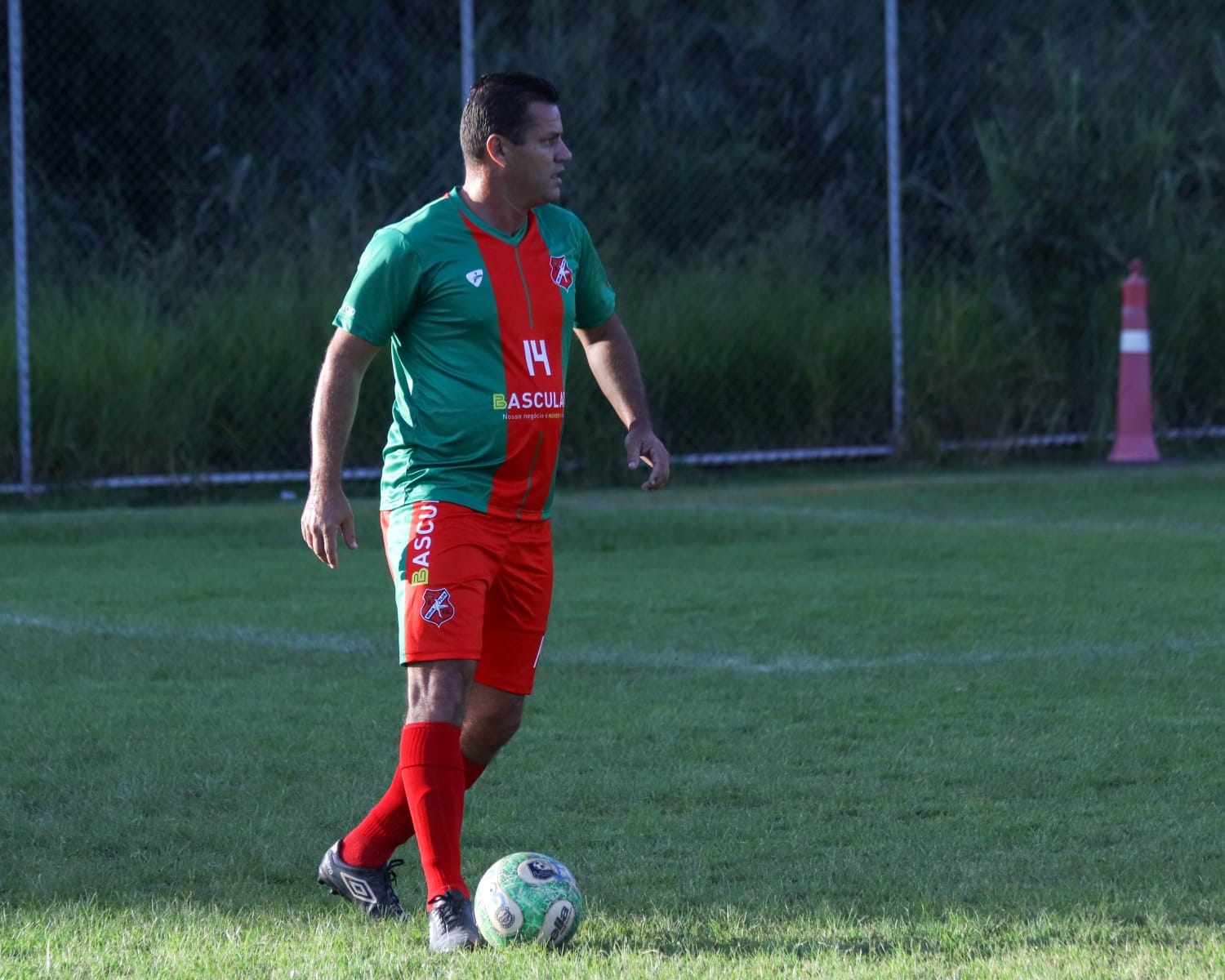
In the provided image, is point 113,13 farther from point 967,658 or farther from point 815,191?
point 967,658

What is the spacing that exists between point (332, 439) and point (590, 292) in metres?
0.85

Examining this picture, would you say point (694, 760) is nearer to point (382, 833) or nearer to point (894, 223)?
point (382, 833)

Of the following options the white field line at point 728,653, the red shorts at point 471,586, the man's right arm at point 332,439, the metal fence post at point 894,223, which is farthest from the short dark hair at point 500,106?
the metal fence post at point 894,223

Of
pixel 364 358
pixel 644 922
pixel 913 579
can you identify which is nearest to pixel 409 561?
pixel 364 358

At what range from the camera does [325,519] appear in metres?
3.91

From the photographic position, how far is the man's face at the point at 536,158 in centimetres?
409

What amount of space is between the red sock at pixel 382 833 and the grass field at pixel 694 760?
13 cm

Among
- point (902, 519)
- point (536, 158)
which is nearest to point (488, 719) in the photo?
point (536, 158)

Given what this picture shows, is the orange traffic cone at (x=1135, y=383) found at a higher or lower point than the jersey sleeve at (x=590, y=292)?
lower

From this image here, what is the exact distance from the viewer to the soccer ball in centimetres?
370

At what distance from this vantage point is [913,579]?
28.1ft

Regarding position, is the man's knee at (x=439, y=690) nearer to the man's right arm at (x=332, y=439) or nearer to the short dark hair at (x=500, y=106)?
the man's right arm at (x=332, y=439)

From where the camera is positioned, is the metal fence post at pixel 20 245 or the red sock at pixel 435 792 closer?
the red sock at pixel 435 792

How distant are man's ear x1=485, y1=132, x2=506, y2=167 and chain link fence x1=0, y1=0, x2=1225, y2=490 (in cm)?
823
